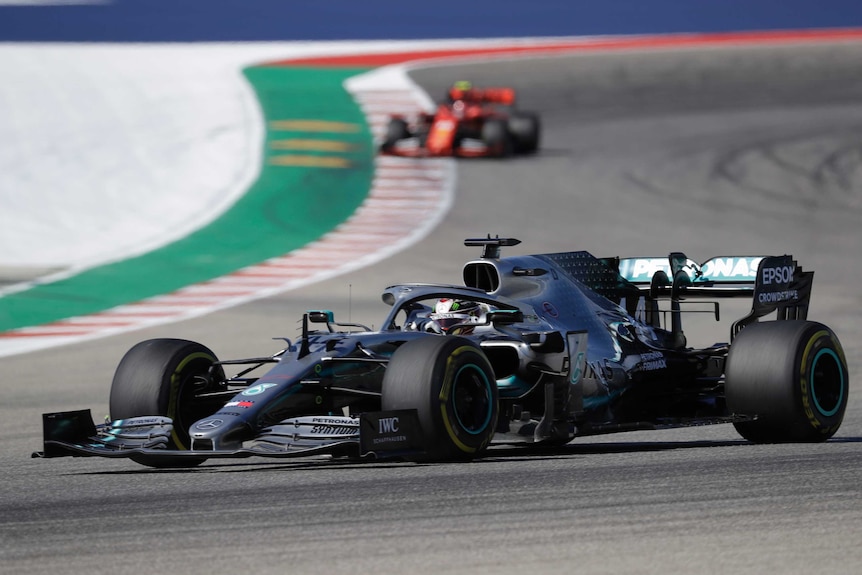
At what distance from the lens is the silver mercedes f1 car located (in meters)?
9.20

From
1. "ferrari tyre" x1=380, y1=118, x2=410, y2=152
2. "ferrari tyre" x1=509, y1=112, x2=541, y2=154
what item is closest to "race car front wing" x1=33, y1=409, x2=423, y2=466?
"ferrari tyre" x1=380, y1=118, x2=410, y2=152

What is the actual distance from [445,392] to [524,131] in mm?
22033

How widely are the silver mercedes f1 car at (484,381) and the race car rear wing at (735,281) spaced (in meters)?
0.03

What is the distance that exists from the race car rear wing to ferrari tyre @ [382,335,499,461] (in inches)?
111

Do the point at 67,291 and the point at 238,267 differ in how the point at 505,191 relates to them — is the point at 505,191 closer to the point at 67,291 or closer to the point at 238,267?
the point at 238,267

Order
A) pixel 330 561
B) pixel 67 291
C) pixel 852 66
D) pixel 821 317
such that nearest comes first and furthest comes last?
pixel 330 561 < pixel 821 317 < pixel 67 291 < pixel 852 66

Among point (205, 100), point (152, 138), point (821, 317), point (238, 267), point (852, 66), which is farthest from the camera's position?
point (852, 66)

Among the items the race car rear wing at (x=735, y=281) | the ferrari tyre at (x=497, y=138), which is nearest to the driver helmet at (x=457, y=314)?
the race car rear wing at (x=735, y=281)

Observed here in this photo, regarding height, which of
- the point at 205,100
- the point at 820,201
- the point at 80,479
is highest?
the point at 205,100

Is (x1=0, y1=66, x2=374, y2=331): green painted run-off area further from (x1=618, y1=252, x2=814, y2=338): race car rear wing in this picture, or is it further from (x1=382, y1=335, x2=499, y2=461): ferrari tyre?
(x1=382, y1=335, x2=499, y2=461): ferrari tyre

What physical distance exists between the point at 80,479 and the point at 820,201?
2016 cm

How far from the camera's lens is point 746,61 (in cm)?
4150

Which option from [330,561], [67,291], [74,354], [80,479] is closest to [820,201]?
[67,291]

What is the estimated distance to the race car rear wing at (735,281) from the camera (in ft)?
38.6
